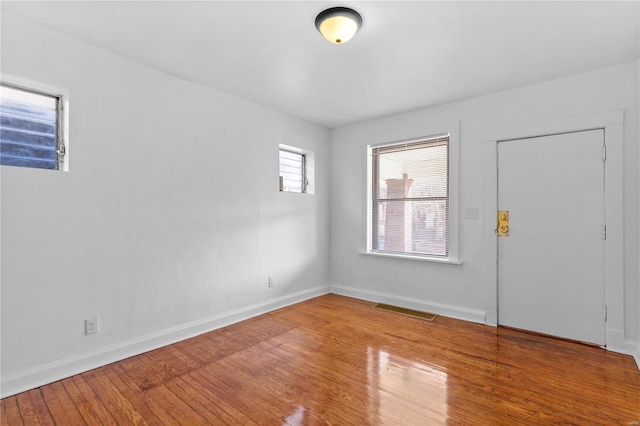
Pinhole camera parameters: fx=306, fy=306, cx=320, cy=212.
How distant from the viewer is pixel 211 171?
3.39 metres

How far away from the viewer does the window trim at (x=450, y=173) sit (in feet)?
12.4

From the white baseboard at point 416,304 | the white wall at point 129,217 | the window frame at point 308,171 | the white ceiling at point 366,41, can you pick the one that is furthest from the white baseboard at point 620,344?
the window frame at point 308,171

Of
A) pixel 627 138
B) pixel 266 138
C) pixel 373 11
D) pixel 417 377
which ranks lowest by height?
pixel 417 377

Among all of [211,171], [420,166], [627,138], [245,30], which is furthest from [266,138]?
[627,138]

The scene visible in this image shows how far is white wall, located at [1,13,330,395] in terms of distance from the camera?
Answer: 221cm

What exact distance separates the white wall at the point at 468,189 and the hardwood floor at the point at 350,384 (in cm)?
61

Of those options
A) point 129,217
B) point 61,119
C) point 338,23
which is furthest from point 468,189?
point 61,119

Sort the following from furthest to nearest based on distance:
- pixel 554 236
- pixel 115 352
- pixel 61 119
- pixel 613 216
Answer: pixel 554 236 < pixel 613 216 < pixel 115 352 < pixel 61 119

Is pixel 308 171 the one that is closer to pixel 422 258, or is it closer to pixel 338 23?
pixel 422 258

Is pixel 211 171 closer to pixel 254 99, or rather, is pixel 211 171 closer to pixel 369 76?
pixel 254 99

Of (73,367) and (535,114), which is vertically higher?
(535,114)

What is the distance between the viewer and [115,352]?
2.61 meters

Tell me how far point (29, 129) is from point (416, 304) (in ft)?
14.1

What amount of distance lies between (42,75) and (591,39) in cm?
427
